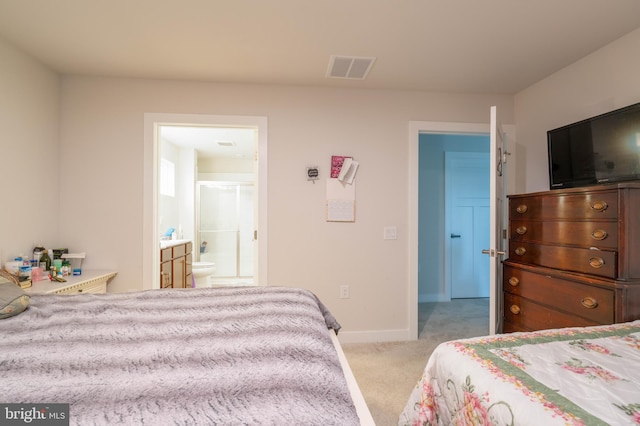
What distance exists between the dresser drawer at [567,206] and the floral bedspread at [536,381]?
646mm

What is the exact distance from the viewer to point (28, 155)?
240cm

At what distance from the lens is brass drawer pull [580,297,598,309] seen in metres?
1.73

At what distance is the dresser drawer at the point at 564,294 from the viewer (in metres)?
1.70

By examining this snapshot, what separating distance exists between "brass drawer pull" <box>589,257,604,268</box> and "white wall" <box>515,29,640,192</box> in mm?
1225

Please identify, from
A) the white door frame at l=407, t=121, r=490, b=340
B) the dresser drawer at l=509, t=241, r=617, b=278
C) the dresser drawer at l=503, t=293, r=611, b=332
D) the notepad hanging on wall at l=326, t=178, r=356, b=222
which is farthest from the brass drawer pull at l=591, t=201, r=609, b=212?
the notepad hanging on wall at l=326, t=178, r=356, b=222

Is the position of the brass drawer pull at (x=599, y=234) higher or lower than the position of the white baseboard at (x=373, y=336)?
higher

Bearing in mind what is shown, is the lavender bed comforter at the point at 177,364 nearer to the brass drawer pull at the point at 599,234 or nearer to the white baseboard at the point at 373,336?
the brass drawer pull at the point at 599,234

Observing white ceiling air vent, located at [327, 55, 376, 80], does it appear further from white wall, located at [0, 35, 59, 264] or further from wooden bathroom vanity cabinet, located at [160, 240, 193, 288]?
wooden bathroom vanity cabinet, located at [160, 240, 193, 288]

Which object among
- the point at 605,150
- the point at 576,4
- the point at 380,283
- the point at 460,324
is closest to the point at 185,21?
the point at 576,4

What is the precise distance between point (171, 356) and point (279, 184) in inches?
85.1

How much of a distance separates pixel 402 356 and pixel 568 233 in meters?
1.60

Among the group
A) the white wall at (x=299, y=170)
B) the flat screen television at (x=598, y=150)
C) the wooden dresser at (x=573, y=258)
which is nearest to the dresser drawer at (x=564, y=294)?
the wooden dresser at (x=573, y=258)

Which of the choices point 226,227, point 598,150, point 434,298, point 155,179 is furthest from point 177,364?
point 226,227

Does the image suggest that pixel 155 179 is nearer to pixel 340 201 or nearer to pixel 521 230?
pixel 340 201
